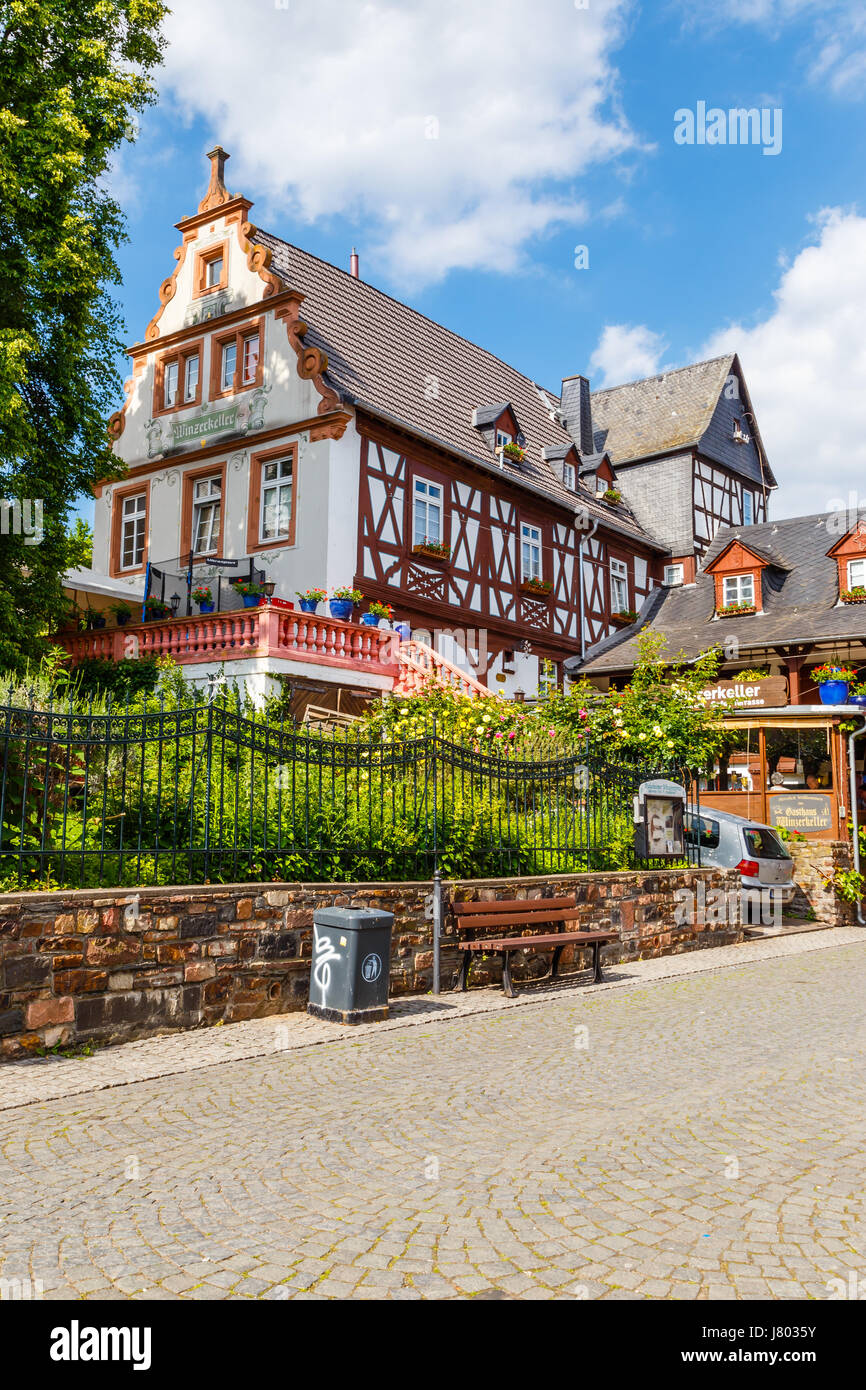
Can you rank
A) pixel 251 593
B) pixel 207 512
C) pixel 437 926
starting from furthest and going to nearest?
pixel 207 512
pixel 251 593
pixel 437 926

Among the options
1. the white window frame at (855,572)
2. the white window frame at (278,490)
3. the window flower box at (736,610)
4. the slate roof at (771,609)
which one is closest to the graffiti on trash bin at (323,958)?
the white window frame at (278,490)

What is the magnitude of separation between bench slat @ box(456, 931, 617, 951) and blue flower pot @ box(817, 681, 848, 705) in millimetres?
9949

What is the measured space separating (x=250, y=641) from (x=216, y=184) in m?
12.9

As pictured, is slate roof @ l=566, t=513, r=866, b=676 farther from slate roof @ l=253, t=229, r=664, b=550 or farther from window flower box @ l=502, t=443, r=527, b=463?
window flower box @ l=502, t=443, r=527, b=463

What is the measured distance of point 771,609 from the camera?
89.2 ft

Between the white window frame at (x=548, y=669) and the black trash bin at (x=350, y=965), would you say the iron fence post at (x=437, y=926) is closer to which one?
the black trash bin at (x=350, y=965)

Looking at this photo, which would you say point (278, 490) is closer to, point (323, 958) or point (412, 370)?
point (412, 370)

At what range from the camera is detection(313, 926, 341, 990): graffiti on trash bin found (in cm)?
842

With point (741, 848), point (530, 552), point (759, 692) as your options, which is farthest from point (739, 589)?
point (741, 848)

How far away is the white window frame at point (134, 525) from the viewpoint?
81.9 feet

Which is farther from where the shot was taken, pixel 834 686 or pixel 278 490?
pixel 278 490

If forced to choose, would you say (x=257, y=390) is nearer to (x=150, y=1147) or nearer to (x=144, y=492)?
(x=144, y=492)

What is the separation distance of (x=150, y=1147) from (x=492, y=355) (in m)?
30.1

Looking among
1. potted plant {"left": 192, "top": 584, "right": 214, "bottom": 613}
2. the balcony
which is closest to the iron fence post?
the balcony
